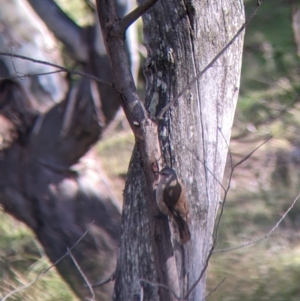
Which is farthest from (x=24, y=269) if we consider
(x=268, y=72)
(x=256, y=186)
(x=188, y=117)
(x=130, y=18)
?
(x=268, y=72)

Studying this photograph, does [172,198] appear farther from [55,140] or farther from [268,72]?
[268,72]

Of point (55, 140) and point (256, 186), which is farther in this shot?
point (256, 186)

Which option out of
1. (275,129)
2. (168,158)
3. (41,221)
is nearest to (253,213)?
(275,129)

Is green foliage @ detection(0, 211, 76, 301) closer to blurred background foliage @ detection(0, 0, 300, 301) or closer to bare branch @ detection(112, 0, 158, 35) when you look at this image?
blurred background foliage @ detection(0, 0, 300, 301)

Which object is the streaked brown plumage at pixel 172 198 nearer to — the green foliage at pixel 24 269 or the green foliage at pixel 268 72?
the green foliage at pixel 24 269

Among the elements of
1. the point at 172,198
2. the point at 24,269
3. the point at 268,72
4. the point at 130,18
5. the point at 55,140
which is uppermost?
the point at 268,72

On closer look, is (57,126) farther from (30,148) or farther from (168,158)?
(168,158)
